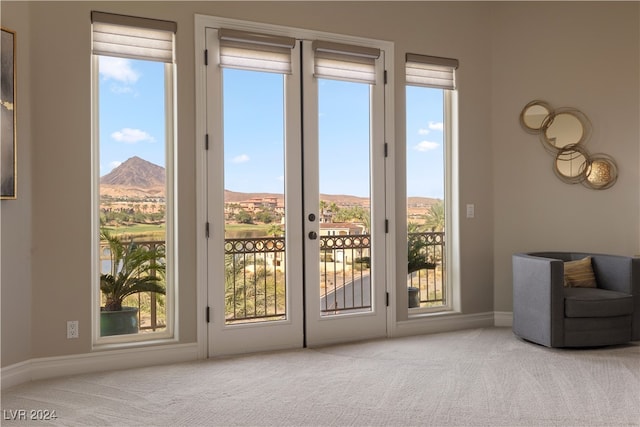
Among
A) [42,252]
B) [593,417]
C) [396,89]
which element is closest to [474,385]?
[593,417]

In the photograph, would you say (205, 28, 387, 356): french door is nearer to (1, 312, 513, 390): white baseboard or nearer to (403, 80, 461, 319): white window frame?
(1, 312, 513, 390): white baseboard

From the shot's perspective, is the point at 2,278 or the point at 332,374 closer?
the point at 2,278

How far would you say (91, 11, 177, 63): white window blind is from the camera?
3.61m

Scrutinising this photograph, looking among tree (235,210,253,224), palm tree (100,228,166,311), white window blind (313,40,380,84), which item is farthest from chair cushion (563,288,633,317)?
palm tree (100,228,166,311)

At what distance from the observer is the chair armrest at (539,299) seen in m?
3.99

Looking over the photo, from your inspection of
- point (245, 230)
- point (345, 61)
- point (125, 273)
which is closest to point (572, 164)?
point (345, 61)

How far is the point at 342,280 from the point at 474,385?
1506 millimetres

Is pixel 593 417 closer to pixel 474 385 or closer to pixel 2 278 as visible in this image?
pixel 474 385

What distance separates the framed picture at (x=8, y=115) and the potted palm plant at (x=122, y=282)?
72 centimetres

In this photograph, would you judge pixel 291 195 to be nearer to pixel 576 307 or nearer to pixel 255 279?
pixel 255 279

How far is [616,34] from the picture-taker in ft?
15.8

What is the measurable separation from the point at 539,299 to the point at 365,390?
68.4 inches

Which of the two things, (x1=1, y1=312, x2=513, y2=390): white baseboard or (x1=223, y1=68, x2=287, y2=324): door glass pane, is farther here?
(x1=223, y1=68, x2=287, y2=324): door glass pane

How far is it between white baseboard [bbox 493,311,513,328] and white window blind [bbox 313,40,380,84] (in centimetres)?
246
